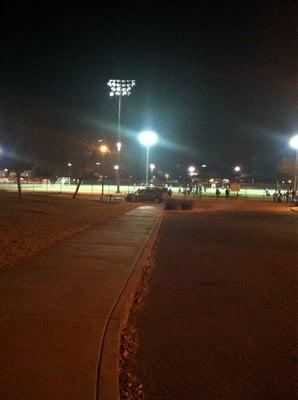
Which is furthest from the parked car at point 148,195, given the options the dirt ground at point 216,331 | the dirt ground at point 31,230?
the dirt ground at point 216,331

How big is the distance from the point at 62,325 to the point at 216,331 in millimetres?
2168

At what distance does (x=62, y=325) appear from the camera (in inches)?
294

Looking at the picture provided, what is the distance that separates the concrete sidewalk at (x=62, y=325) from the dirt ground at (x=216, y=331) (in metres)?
0.36

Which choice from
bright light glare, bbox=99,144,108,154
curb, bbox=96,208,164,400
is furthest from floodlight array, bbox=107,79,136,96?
curb, bbox=96,208,164,400

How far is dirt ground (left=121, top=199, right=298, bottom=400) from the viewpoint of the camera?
588cm

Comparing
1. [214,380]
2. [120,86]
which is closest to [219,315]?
[214,380]

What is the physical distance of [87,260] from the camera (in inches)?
531

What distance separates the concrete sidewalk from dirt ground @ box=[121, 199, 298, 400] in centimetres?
36

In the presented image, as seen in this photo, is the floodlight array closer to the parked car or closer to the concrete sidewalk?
the parked car

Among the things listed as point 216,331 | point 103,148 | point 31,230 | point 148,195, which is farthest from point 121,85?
point 216,331

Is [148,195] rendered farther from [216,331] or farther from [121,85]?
[216,331]

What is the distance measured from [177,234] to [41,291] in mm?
14210

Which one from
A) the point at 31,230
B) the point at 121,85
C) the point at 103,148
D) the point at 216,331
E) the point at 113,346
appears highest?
the point at 121,85

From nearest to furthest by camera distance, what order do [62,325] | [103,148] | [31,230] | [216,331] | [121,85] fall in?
1. [62,325]
2. [216,331]
3. [31,230]
4. [103,148]
5. [121,85]
